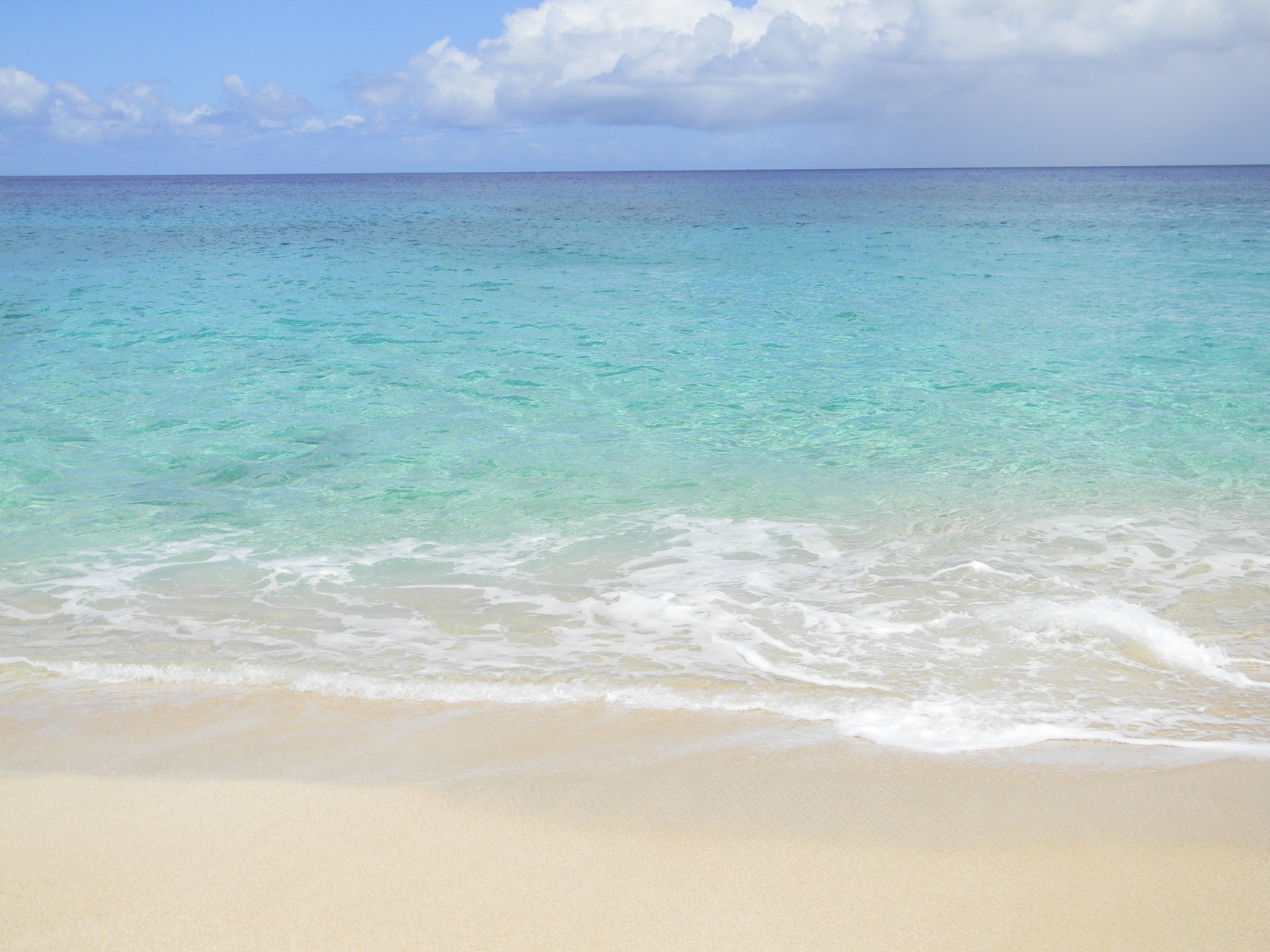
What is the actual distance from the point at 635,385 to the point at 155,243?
32.2m

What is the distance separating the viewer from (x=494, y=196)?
8800cm

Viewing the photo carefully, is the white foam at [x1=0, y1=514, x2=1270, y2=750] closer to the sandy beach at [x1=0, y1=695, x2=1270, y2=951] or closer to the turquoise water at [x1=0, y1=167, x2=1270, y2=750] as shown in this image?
the turquoise water at [x1=0, y1=167, x2=1270, y2=750]

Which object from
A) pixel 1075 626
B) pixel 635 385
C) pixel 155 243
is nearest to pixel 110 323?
pixel 635 385

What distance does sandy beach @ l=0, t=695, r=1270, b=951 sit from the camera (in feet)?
9.06

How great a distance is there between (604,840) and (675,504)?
13.5 feet

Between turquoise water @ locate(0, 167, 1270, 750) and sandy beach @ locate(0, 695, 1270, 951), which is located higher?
turquoise water @ locate(0, 167, 1270, 750)

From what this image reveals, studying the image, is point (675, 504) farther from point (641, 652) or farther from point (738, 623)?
point (641, 652)

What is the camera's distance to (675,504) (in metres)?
7.17

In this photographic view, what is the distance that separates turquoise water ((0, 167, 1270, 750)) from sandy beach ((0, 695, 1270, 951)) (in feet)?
1.18

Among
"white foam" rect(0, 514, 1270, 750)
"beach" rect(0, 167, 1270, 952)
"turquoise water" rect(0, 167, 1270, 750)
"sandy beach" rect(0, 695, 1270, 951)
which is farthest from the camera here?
"turquoise water" rect(0, 167, 1270, 750)

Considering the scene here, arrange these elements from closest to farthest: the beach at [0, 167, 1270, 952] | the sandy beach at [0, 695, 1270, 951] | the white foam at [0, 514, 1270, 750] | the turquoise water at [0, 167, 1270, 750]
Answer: the sandy beach at [0, 695, 1270, 951] < the beach at [0, 167, 1270, 952] < the white foam at [0, 514, 1270, 750] < the turquoise water at [0, 167, 1270, 750]

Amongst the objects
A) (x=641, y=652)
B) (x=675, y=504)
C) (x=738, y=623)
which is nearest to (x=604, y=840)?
(x=641, y=652)

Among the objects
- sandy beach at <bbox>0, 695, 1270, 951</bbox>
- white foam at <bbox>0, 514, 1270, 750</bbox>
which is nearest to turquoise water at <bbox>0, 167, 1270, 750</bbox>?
white foam at <bbox>0, 514, 1270, 750</bbox>

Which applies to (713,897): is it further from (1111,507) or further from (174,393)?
(174,393)
